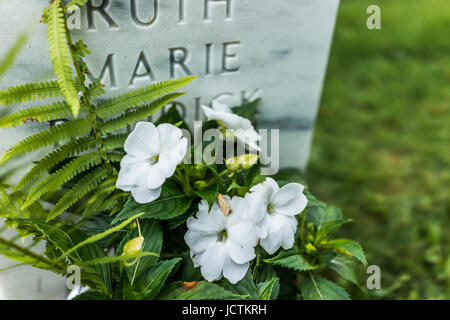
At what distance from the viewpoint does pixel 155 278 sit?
1319mm

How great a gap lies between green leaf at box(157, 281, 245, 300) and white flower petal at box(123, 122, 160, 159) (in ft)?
1.32

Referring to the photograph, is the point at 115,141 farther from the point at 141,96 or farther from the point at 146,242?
the point at 146,242

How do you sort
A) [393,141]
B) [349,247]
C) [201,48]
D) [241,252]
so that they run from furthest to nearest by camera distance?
[393,141] < [201,48] < [349,247] < [241,252]

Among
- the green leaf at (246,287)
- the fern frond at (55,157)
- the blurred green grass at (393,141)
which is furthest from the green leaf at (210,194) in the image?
the blurred green grass at (393,141)

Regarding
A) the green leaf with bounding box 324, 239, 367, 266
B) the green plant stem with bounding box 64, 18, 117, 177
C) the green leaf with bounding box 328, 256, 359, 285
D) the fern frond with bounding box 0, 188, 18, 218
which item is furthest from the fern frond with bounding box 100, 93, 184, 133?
the green leaf with bounding box 328, 256, 359, 285

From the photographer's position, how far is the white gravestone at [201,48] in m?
1.51

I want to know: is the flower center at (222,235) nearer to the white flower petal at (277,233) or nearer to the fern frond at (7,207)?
the white flower petal at (277,233)

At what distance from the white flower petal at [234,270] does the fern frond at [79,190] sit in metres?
0.48

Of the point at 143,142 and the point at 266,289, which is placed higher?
the point at 143,142

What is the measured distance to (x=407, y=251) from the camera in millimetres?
2314

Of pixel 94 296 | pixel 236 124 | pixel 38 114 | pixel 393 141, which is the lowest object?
pixel 393 141

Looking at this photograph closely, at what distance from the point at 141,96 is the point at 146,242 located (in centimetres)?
44

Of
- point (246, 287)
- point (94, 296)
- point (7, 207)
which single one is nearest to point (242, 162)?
point (246, 287)
